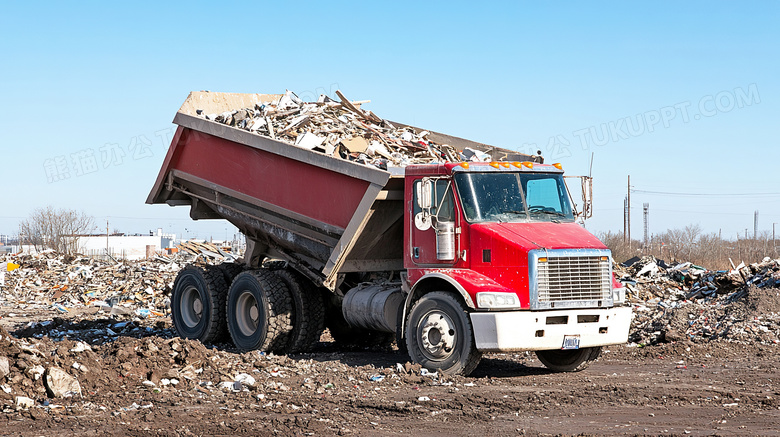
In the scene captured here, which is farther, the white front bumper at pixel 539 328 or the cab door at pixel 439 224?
the cab door at pixel 439 224

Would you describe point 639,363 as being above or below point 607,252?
below

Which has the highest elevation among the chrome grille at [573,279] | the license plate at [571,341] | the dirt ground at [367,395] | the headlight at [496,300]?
the chrome grille at [573,279]

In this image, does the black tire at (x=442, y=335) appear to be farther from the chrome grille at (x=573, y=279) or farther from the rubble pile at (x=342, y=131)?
the rubble pile at (x=342, y=131)

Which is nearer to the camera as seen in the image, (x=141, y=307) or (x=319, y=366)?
(x=319, y=366)

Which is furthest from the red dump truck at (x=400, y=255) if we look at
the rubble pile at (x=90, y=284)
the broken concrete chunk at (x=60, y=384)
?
the rubble pile at (x=90, y=284)

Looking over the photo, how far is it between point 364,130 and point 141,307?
921cm

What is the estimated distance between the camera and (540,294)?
26.7ft

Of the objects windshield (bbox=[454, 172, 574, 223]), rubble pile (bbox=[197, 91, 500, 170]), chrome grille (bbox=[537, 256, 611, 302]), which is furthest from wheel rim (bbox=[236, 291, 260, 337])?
chrome grille (bbox=[537, 256, 611, 302])

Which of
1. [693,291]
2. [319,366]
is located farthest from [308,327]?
[693,291]

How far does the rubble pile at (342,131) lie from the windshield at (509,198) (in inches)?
33.4

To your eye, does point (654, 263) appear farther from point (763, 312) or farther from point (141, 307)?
point (141, 307)

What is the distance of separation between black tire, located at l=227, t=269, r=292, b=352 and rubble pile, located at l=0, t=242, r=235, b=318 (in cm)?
555

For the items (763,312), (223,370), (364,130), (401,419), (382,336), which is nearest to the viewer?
(401,419)

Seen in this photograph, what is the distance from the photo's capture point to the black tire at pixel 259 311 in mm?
10562
